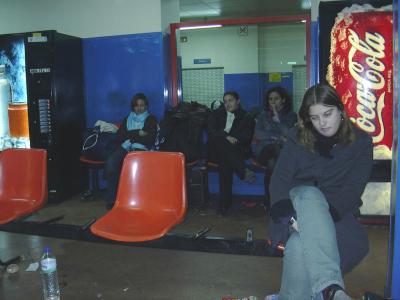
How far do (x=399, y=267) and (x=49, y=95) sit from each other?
397cm

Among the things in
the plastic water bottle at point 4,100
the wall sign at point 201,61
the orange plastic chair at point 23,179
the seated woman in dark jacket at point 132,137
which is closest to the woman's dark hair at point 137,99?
the seated woman in dark jacket at point 132,137

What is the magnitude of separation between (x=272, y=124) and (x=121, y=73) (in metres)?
1.96

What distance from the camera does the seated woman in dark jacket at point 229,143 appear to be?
14.0ft

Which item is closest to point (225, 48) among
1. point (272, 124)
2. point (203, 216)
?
point (272, 124)

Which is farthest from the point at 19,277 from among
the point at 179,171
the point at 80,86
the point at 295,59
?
the point at 295,59

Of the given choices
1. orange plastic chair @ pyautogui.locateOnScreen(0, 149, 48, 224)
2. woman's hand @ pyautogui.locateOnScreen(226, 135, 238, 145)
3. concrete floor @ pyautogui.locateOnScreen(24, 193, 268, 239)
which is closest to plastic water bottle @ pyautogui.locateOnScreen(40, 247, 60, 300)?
orange plastic chair @ pyautogui.locateOnScreen(0, 149, 48, 224)

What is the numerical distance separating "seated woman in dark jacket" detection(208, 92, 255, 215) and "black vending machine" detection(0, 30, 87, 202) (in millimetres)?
1661

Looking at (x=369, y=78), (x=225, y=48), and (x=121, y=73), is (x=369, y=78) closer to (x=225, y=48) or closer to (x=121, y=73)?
(x=121, y=73)

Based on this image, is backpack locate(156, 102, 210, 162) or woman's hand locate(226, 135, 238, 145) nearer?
woman's hand locate(226, 135, 238, 145)

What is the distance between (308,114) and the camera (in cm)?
196

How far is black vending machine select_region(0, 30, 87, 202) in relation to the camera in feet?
15.6

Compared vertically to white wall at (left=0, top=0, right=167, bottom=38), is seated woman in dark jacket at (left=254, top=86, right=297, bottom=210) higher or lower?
lower

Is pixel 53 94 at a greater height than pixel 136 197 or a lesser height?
greater

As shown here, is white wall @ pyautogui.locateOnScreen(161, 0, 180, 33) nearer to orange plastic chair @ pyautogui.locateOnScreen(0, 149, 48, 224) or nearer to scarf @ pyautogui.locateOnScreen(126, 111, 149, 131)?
scarf @ pyautogui.locateOnScreen(126, 111, 149, 131)
